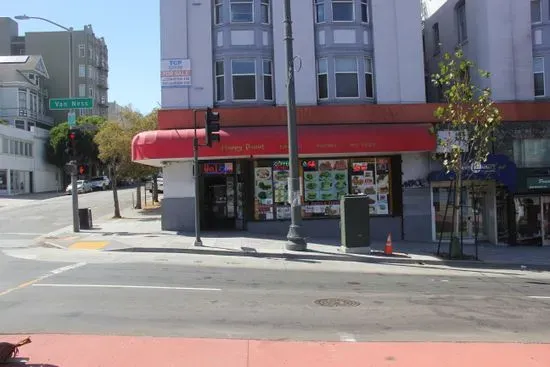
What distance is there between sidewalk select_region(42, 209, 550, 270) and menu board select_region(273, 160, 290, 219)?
1.70 m

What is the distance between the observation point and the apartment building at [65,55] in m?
76.8

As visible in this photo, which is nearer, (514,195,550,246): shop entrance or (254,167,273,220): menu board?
(254,167,273,220): menu board

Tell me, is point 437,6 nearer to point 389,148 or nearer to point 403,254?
point 389,148

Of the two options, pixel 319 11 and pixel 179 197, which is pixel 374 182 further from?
pixel 179 197

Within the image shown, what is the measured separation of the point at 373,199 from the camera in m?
21.9

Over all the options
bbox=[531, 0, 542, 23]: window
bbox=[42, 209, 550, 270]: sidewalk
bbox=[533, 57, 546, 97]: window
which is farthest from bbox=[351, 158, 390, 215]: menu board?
bbox=[531, 0, 542, 23]: window

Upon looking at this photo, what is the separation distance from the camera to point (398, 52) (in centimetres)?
2244

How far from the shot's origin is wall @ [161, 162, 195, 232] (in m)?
21.6

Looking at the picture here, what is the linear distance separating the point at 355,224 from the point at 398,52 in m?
8.57

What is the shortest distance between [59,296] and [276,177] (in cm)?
1304

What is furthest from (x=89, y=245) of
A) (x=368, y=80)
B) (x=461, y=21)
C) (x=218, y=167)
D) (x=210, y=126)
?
(x=461, y=21)

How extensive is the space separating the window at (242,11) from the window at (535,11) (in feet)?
37.2

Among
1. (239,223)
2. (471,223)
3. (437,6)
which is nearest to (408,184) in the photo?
(471,223)

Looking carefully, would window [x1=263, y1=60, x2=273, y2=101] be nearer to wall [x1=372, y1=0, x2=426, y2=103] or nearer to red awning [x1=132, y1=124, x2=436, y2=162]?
red awning [x1=132, y1=124, x2=436, y2=162]
